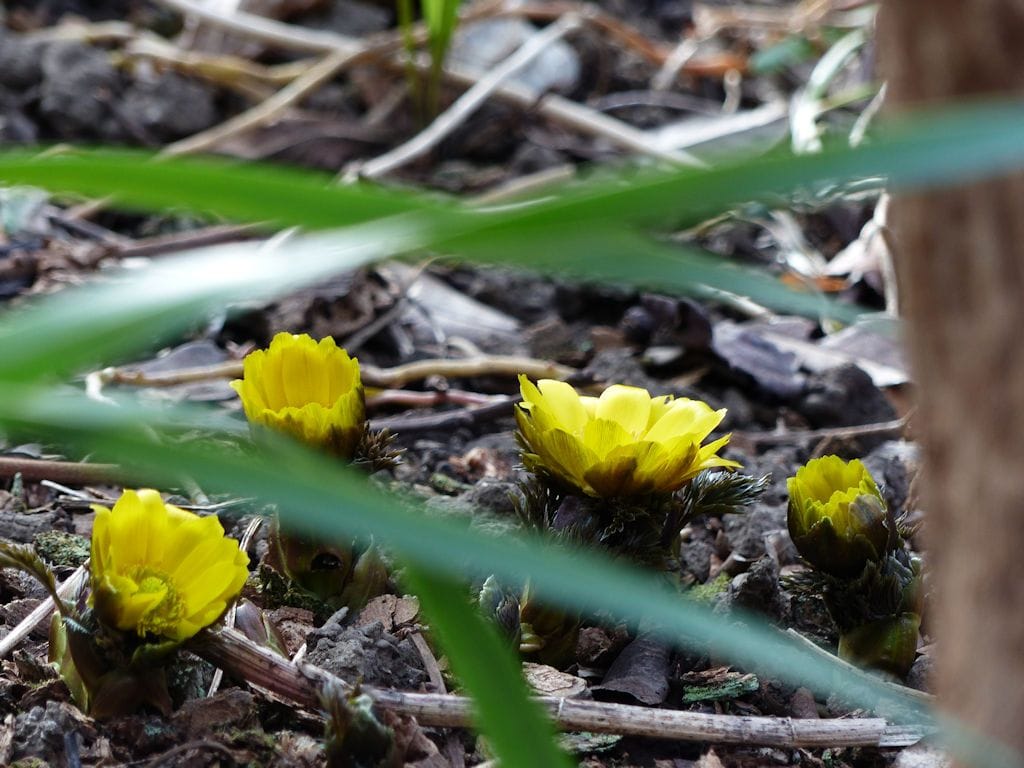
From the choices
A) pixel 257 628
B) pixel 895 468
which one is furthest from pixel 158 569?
pixel 895 468

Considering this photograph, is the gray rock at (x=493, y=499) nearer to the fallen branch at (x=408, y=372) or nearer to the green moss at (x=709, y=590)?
the green moss at (x=709, y=590)

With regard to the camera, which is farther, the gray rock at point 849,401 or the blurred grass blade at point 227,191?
the gray rock at point 849,401

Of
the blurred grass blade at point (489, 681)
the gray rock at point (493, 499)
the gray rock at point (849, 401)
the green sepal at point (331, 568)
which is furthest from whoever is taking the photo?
the gray rock at point (849, 401)

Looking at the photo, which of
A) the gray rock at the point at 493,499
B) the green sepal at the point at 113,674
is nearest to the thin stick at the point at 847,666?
the gray rock at the point at 493,499

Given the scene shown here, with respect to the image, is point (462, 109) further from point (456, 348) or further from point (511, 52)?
point (456, 348)

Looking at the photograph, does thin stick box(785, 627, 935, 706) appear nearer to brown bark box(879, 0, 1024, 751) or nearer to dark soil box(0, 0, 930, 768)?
dark soil box(0, 0, 930, 768)

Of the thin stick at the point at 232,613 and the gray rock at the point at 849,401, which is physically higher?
the thin stick at the point at 232,613

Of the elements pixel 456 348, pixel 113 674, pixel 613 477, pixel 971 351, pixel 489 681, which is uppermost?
pixel 971 351
